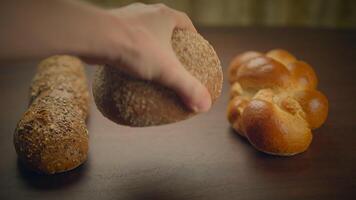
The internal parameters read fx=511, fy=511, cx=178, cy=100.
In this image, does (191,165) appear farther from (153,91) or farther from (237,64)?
(237,64)

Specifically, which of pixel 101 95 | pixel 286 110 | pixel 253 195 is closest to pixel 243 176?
pixel 253 195

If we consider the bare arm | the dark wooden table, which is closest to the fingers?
the bare arm

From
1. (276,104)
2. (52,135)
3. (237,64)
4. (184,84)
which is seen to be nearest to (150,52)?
(184,84)

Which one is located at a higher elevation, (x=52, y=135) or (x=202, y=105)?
(x=202, y=105)

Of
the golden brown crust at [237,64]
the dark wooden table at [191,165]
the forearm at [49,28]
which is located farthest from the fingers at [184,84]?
the golden brown crust at [237,64]

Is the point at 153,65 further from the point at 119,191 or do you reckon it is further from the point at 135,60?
the point at 119,191

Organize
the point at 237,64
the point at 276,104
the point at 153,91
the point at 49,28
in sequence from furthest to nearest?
the point at 237,64 → the point at 276,104 → the point at 153,91 → the point at 49,28

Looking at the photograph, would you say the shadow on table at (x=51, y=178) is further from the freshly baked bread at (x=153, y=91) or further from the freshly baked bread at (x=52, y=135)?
→ the freshly baked bread at (x=153, y=91)

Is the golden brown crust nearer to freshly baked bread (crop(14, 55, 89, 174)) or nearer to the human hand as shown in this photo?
freshly baked bread (crop(14, 55, 89, 174))

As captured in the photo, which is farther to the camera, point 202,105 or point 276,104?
point 276,104
